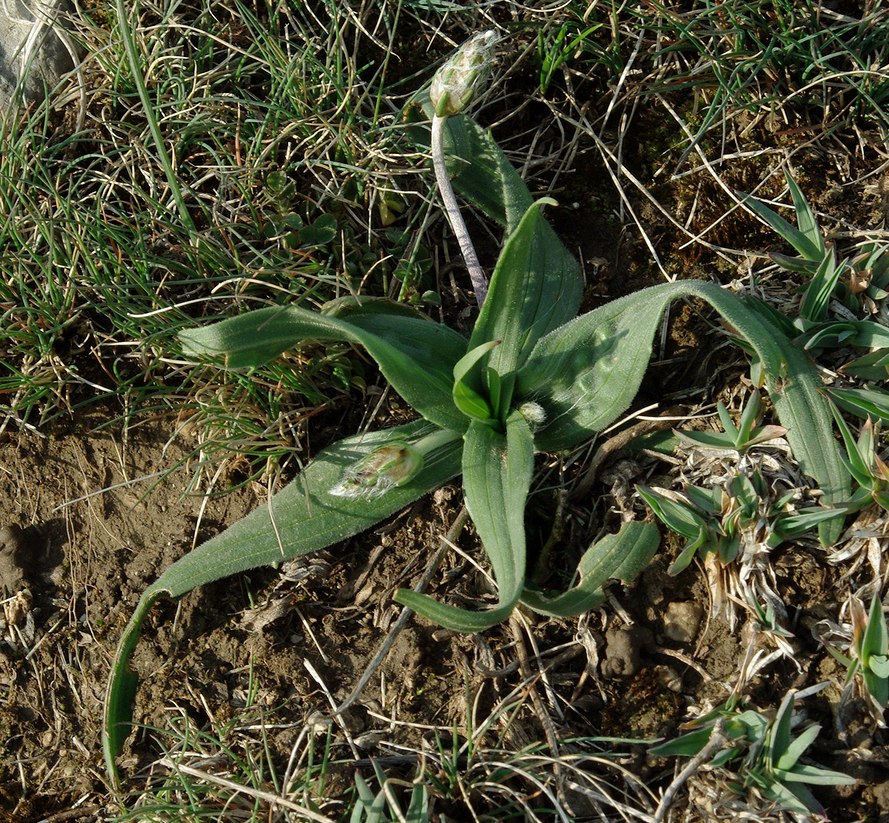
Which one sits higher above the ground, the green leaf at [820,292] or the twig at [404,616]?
the green leaf at [820,292]

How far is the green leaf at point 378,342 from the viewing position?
2.02m

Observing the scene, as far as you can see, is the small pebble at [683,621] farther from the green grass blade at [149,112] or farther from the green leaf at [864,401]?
the green grass blade at [149,112]

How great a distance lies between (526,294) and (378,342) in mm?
484

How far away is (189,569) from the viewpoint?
223 centimetres

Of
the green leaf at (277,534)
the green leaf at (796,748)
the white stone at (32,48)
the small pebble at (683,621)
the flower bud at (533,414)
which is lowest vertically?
the green leaf at (796,748)

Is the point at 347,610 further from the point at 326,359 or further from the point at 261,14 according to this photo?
the point at 261,14

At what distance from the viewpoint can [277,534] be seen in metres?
2.21

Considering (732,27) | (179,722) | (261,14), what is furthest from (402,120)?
(179,722)

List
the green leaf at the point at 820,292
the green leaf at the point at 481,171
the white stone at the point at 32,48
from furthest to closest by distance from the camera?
the white stone at the point at 32,48
the green leaf at the point at 481,171
the green leaf at the point at 820,292

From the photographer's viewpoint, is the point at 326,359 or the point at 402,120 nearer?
the point at 326,359

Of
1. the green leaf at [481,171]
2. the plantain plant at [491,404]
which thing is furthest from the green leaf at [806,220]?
the green leaf at [481,171]

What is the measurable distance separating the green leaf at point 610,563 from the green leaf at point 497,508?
0.50 feet

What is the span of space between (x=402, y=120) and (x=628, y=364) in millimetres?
1065

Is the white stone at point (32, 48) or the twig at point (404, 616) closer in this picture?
the twig at point (404, 616)
